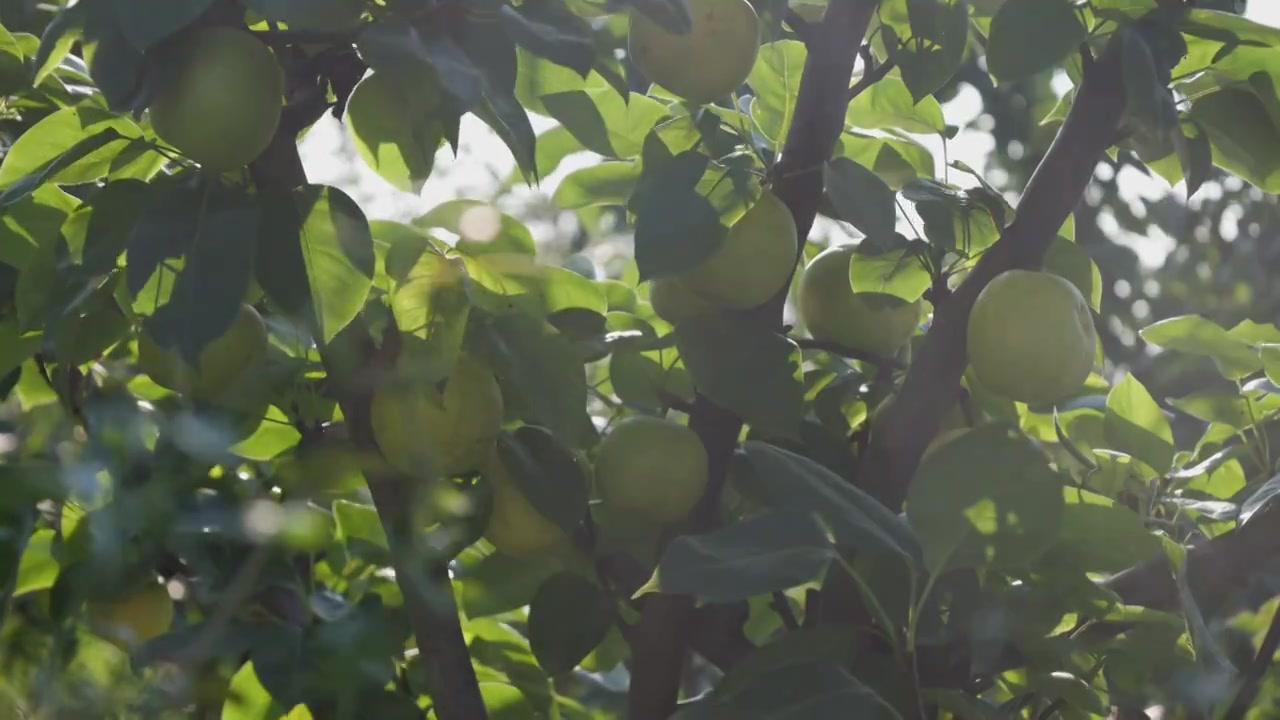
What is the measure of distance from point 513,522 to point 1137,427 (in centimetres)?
43

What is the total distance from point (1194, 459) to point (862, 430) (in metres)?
0.31

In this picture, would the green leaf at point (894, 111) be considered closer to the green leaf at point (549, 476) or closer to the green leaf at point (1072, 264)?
the green leaf at point (1072, 264)

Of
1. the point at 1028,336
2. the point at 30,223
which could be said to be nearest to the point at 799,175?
the point at 1028,336

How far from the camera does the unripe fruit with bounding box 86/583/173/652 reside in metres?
0.90

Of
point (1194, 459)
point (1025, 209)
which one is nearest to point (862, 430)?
point (1025, 209)

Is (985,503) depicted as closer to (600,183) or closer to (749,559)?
(749,559)

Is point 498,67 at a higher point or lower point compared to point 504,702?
higher

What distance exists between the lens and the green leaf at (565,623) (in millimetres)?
936

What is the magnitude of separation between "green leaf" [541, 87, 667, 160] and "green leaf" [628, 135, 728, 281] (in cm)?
6

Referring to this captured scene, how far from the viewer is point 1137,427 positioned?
938 mm

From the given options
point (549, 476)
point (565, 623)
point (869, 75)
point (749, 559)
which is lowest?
Result: point (565, 623)

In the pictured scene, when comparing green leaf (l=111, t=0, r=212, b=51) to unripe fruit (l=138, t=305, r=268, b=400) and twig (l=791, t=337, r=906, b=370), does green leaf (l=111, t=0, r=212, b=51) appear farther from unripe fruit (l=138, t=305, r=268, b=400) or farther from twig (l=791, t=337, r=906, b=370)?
twig (l=791, t=337, r=906, b=370)

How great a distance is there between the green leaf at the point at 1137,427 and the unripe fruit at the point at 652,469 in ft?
0.95

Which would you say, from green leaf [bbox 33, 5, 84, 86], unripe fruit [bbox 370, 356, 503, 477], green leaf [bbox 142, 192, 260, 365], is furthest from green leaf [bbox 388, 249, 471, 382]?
green leaf [bbox 33, 5, 84, 86]
